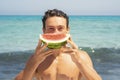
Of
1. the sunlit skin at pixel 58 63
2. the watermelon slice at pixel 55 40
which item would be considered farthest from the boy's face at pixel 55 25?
the watermelon slice at pixel 55 40

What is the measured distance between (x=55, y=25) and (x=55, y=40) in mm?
171

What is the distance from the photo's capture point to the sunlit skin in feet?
10.0

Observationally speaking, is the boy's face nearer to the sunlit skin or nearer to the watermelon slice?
the sunlit skin

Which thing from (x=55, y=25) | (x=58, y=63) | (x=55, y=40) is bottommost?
(x=58, y=63)

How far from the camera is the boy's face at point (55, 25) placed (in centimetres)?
329

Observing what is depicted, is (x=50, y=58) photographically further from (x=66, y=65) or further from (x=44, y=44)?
(x=44, y=44)

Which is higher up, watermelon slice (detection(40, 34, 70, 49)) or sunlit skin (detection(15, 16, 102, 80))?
watermelon slice (detection(40, 34, 70, 49))

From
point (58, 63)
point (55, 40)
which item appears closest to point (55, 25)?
point (55, 40)

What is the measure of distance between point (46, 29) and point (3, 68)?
905cm

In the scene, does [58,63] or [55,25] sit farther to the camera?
[58,63]

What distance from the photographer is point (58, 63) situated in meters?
3.58

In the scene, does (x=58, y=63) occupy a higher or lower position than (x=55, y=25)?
lower

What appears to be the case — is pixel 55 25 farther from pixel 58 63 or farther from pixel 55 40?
pixel 58 63

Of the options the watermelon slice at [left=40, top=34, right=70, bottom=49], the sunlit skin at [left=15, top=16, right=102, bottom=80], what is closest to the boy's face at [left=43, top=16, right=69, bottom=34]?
the sunlit skin at [left=15, top=16, right=102, bottom=80]
